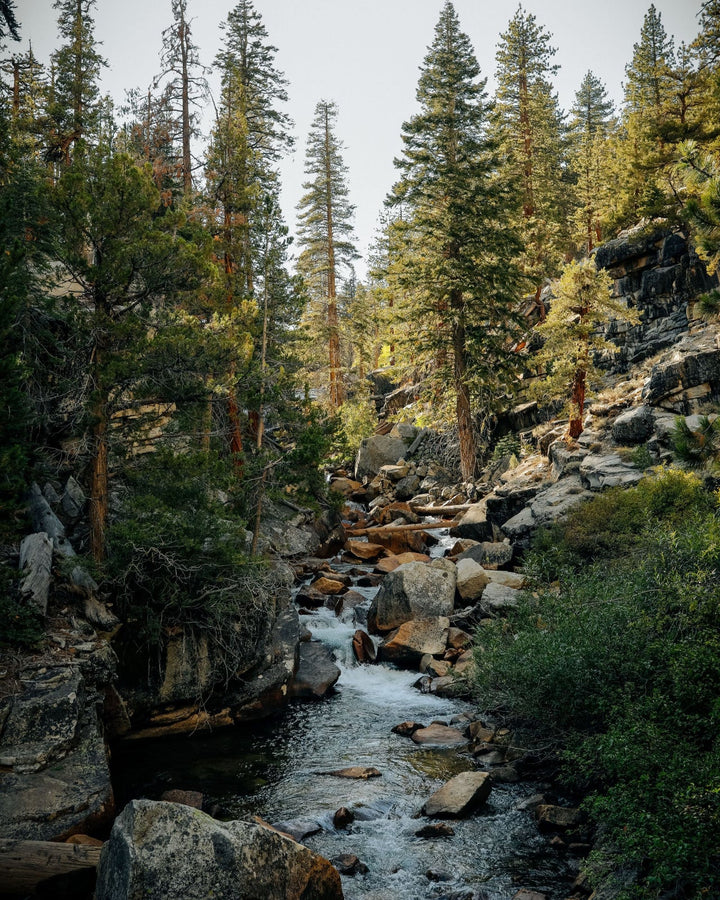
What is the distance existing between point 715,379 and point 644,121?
53.5ft

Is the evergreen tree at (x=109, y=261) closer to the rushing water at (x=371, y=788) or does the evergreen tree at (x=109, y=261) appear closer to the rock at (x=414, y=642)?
the rushing water at (x=371, y=788)

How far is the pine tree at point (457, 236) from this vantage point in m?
23.4

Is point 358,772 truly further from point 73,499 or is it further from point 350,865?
point 73,499

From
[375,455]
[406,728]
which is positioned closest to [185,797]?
[406,728]

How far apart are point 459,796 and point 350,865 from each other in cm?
184

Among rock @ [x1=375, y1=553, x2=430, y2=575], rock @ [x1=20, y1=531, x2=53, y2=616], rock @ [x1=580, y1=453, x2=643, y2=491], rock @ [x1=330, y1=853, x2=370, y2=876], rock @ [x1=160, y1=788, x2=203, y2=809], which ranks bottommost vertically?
rock @ [x1=330, y1=853, x2=370, y2=876]

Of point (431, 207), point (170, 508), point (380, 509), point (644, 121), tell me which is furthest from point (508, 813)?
point (644, 121)

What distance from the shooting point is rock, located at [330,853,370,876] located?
693 cm

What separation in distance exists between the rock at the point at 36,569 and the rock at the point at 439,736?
640 cm

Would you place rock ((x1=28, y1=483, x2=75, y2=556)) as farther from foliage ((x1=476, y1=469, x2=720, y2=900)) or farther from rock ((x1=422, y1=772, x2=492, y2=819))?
foliage ((x1=476, y1=469, x2=720, y2=900))

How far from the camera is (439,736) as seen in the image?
10328mm

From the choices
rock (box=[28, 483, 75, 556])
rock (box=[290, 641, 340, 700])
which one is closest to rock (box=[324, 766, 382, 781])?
rock (box=[290, 641, 340, 700])

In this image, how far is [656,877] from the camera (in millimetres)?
4941

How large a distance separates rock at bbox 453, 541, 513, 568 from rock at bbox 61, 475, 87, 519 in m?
10.2
